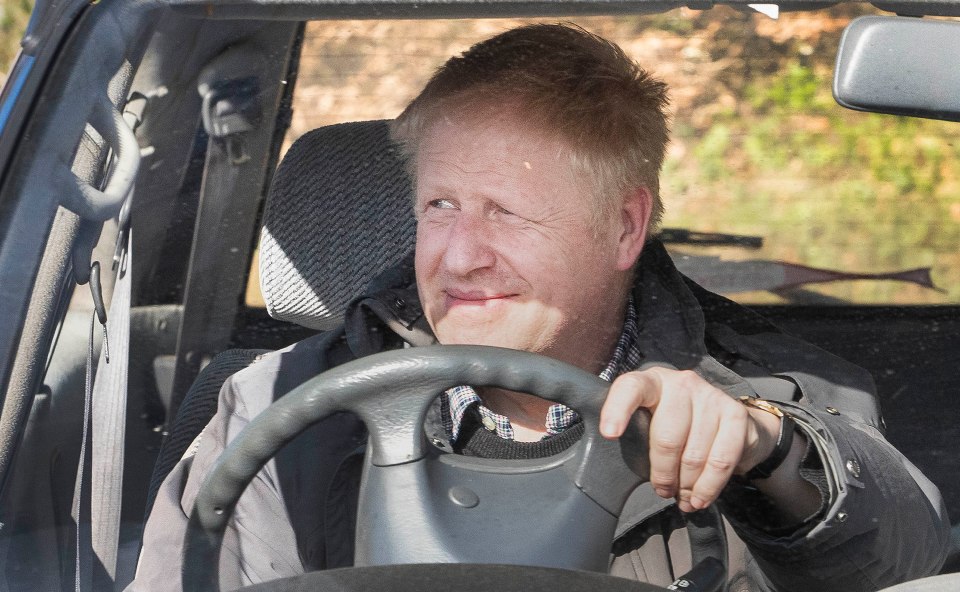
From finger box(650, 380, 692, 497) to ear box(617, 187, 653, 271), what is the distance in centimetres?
53

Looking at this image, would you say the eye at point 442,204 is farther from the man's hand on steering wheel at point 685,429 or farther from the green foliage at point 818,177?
the man's hand on steering wheel at point 685,429

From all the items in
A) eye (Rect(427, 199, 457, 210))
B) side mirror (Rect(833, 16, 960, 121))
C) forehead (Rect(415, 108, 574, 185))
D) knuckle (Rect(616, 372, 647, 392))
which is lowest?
eye (Rect(427, 199, 457, 210))

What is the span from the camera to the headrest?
1.77 metres

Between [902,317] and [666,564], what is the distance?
0.74 metres

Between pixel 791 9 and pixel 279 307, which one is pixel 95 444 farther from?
pixel 791 9

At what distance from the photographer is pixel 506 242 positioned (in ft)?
5.39

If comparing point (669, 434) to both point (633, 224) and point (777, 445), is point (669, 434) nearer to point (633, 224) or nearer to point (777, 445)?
point (777, 445)

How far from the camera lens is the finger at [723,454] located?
131cm

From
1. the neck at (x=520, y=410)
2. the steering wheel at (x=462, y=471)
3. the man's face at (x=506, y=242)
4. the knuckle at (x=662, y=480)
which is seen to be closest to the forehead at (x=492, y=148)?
the man's face at (x=506, y=242)

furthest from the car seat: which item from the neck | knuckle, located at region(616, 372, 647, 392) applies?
knuckle, located at region(616, 372, 647, 392)

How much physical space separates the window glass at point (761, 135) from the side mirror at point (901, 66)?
0.12 m

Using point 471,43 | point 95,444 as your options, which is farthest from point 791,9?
point 95,444

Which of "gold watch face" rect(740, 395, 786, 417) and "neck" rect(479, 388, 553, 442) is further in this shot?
"neck" rect(479, 388, 553, 442)

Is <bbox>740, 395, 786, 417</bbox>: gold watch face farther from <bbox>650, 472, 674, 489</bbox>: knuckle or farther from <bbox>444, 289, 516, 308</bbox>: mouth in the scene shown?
<bbox>444, 289, 516, 308</bbox>: mouth
